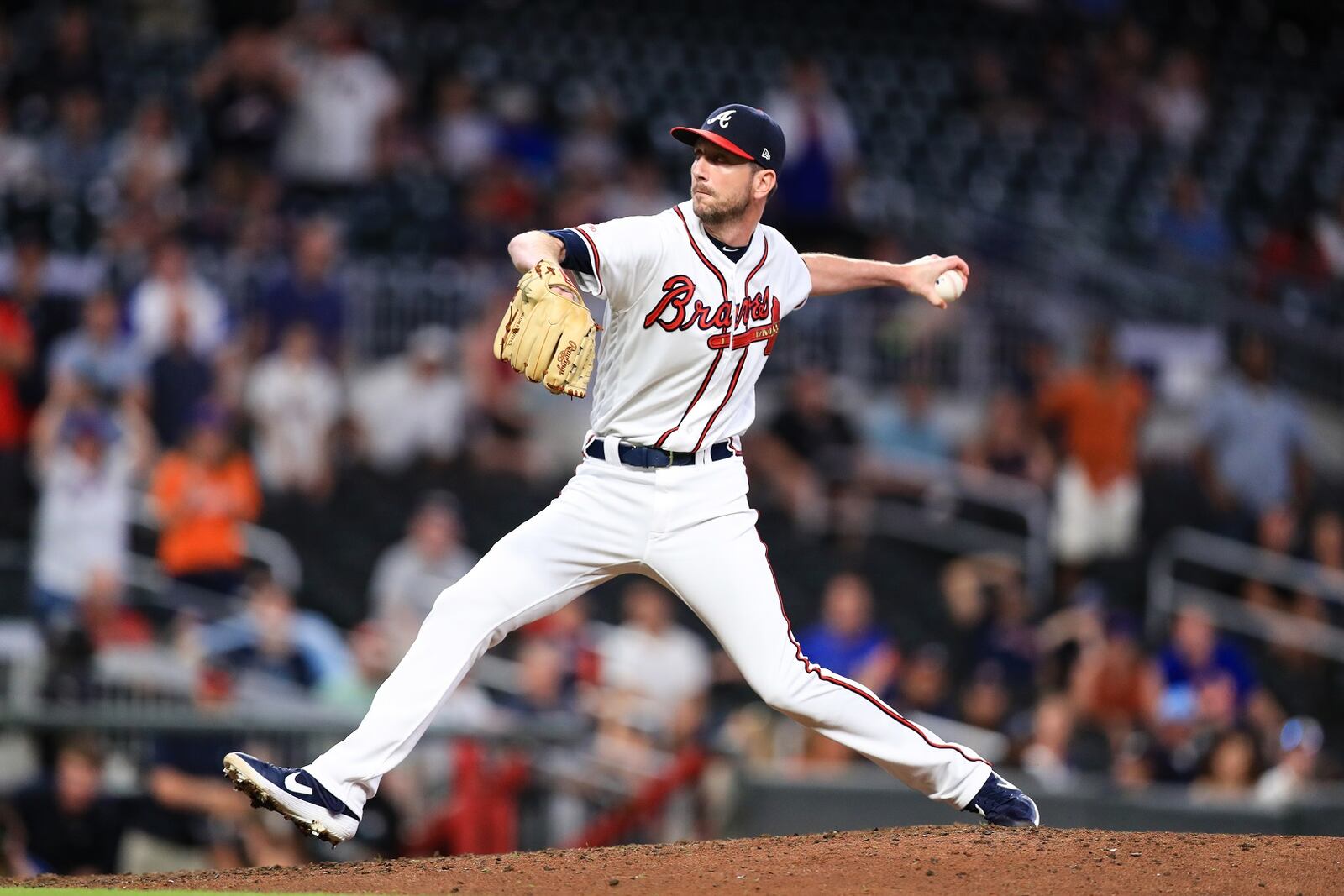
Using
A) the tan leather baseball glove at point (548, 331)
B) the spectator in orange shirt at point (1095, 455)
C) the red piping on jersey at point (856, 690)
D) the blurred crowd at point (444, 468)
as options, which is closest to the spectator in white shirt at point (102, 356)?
the blurred crowd at point (444, 468)

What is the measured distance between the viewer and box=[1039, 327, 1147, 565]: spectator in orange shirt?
11781mm

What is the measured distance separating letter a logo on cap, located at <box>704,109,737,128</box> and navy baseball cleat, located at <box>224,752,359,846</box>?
2014 mm

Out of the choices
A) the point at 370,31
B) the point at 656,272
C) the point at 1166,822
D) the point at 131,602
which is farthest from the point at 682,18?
the point at 656,272

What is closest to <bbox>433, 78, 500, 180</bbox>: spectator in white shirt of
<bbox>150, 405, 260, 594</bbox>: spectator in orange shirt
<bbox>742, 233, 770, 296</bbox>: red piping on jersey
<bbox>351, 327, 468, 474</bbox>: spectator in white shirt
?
<bbox>351, 327, 468, 474</bbox>: spectator in white shirt

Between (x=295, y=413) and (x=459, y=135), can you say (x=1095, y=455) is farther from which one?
(x=459, y=135)

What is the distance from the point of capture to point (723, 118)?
5227mm

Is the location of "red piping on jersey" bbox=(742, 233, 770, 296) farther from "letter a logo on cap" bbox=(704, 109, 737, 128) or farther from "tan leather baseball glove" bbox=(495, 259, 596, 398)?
"tan leather baseball glove" bbox=(495, 259, 596, 398)

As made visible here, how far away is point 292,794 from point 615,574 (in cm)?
102

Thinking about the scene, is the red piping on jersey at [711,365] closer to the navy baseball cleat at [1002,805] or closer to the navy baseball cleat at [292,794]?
the navy baseball cleat at [292,794]

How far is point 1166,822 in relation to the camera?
27.7 feet

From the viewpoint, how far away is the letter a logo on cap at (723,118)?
521cm

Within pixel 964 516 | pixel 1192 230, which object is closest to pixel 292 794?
pixel 964 516

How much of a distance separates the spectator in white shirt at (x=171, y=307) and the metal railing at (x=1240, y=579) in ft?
18.5

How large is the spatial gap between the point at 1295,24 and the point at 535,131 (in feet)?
28.7
